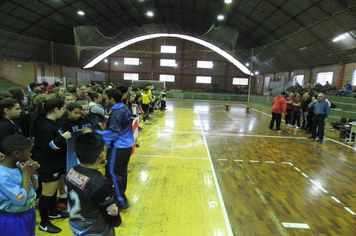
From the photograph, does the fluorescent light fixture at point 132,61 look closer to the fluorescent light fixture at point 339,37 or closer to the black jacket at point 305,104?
the fluorescent light fixture at point 339,37

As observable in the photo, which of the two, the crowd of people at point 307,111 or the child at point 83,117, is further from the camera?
the crowd of people at point 307,111

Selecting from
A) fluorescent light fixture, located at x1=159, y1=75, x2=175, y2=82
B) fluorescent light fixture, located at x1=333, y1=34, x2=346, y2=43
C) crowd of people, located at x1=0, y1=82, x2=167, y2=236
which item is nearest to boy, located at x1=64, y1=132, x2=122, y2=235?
crowd of people, located at x1=0, y1=82, x2=167, y2=236

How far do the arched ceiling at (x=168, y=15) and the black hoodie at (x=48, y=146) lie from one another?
14094 millimetres

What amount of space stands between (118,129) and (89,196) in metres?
1.37

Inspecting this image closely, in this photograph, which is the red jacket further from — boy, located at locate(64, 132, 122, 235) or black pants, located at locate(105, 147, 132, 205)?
boy, located at locate(64, 132, 122, 235)

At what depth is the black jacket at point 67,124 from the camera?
2675mm

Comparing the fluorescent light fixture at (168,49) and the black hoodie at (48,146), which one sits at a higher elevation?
the fluorescent light fixture at (168,49)

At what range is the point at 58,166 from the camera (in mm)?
2320

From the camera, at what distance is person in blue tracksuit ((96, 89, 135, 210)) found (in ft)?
8.46

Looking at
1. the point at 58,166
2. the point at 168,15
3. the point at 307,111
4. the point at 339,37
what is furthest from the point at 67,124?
the point at 168,15

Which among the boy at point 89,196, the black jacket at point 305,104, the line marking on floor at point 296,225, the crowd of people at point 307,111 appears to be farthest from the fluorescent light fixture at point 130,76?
the boy at point 89,196

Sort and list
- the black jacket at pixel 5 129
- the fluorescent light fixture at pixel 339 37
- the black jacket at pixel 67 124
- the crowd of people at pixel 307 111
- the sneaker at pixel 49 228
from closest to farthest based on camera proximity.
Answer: the black jacket at pixel 5 129 → the sneaker at pixel 49 228 → the black jacket at pixel 67 124 → the crowd of people at pixel 307 111 → the fluorescent light fixture at pixel 339 37

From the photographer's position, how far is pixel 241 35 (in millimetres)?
22375

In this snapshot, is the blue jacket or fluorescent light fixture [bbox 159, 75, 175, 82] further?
fluorescent light fixture [bbox 159, 75, 175, 82]
